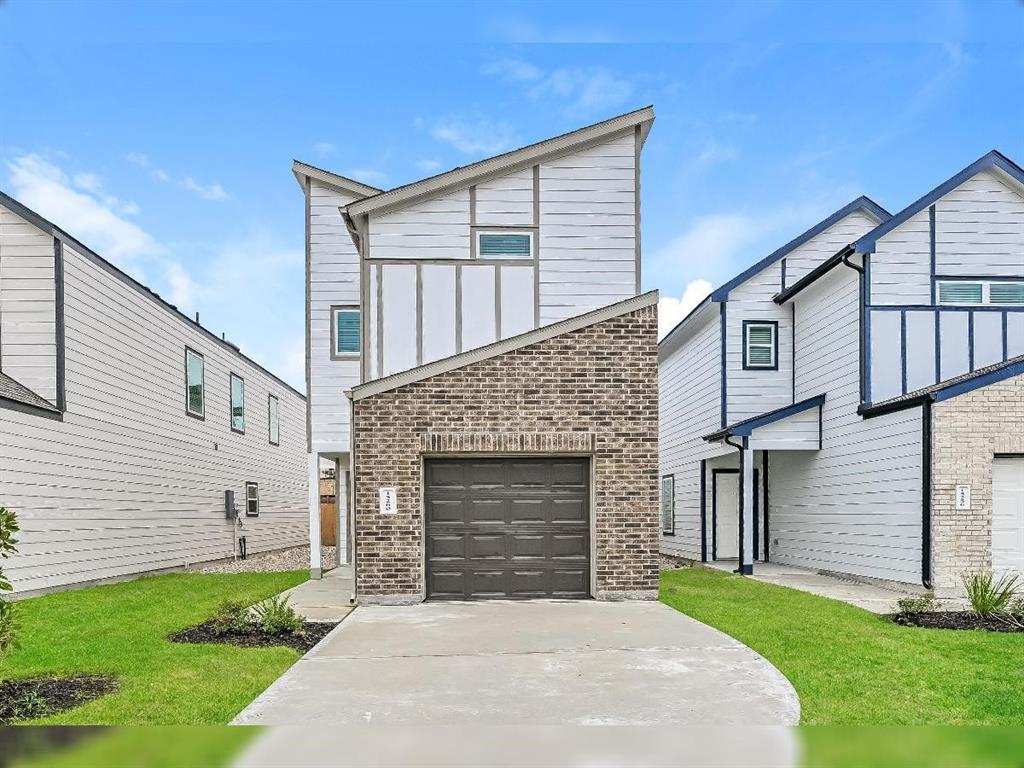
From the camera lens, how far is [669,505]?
22.9m

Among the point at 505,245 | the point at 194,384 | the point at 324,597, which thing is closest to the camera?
the point at 324,597

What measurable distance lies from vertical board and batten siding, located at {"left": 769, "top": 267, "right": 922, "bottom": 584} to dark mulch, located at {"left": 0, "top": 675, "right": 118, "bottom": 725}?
11.2m

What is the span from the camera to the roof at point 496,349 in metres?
11.4

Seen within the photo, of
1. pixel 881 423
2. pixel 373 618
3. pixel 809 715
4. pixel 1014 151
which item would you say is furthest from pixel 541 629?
pixel 1014 151

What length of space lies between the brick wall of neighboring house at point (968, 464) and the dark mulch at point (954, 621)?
2126 millimetres

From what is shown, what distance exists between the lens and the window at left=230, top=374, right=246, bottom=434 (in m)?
22.8

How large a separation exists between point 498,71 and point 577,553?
711cm

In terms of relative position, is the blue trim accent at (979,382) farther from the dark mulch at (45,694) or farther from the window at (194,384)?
the window at (194,384)

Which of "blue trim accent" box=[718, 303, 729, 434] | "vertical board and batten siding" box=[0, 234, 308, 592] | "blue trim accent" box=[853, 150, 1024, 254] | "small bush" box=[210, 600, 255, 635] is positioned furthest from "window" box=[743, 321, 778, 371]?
"vertical board and batten siding" box=[0, 234, 308, 592]

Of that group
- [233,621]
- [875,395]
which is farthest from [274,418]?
[875,395]

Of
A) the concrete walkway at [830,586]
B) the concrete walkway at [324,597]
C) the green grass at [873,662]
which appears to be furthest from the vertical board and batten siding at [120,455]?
the concrete walkway at [830,586]

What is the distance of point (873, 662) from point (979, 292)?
1003cm

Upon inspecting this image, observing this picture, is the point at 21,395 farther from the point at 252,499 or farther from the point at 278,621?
the point at 252,499

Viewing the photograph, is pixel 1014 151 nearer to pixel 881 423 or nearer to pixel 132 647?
pixel 881 423
